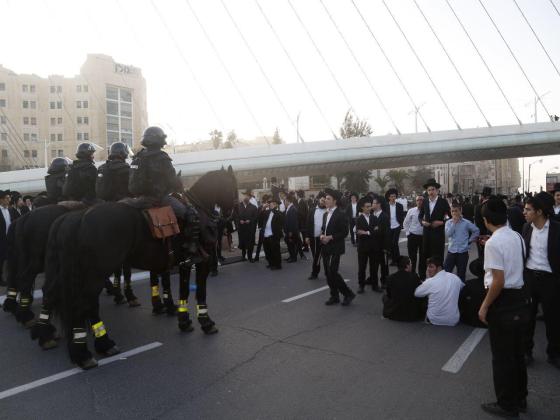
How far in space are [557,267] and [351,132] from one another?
152 ft

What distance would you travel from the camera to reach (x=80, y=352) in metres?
4.39

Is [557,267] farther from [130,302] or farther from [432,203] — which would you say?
[130,302]

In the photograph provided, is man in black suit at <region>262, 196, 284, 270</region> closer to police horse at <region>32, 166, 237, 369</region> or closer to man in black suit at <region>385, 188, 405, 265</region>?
man in black suit at <region>385, 188, 405, 265</region>

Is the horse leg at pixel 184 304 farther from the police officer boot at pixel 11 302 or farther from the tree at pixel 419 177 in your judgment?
the tree at pixel 419 177

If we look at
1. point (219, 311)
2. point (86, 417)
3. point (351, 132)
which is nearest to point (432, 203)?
point (219, 311)

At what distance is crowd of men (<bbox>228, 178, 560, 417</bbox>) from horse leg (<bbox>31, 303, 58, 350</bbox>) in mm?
3911

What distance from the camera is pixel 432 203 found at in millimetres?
7938

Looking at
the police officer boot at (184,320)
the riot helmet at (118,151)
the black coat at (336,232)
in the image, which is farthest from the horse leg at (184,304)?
the black coat at (336,232)

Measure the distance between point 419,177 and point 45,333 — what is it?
8211 centimetres

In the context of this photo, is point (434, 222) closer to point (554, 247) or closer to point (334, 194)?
point (334, 194)

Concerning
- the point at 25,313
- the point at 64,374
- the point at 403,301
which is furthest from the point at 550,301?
the point at 25,313

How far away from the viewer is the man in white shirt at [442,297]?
18.9 feet

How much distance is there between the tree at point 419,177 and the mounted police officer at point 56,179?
77289 mm

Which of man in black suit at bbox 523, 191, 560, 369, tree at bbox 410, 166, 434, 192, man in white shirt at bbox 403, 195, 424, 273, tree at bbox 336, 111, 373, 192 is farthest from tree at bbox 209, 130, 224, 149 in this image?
man in black suit at bbox 523, 191, 560, 369
